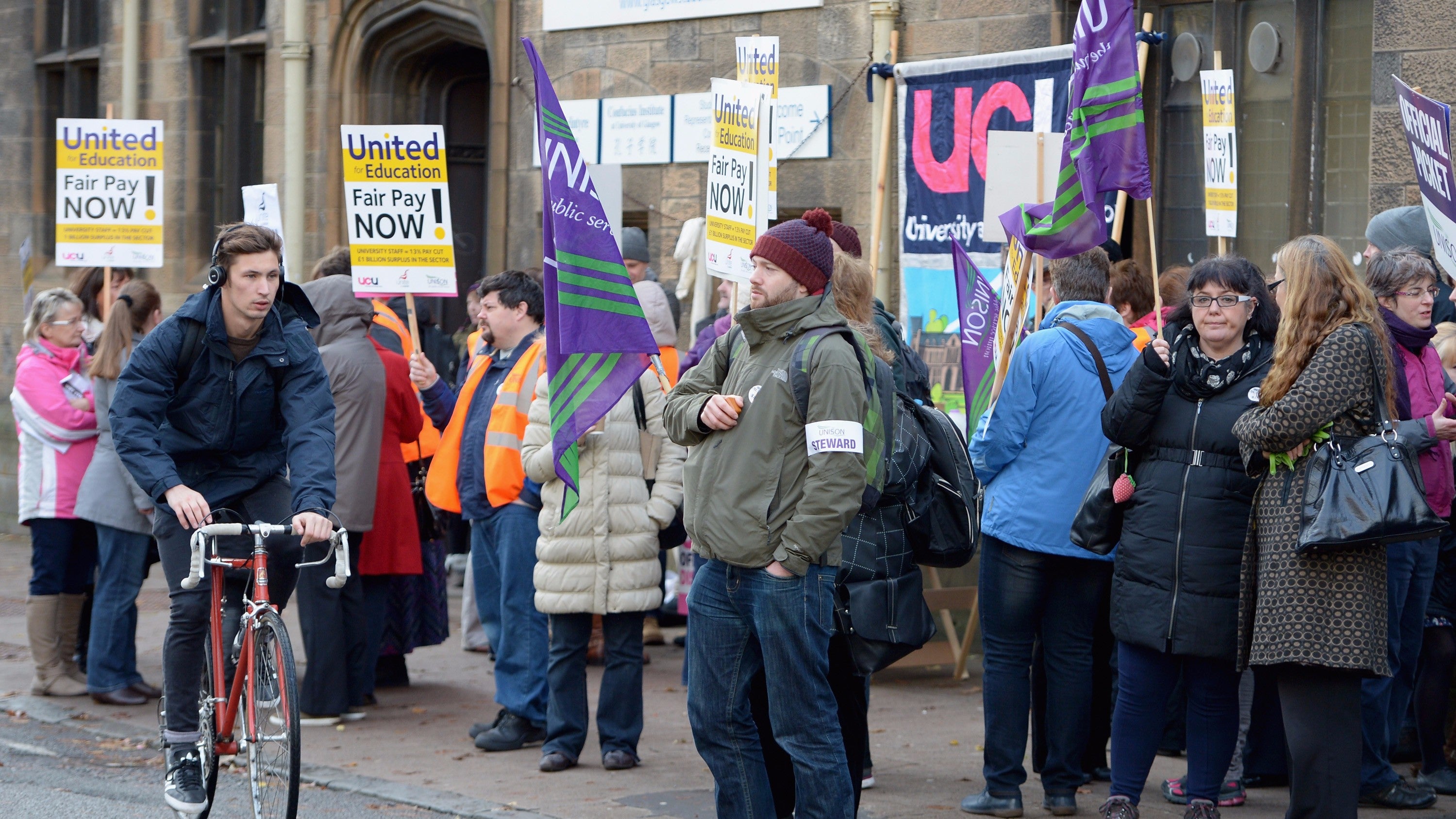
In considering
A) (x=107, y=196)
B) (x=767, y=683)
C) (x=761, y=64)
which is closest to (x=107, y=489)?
(x=107, y=196)

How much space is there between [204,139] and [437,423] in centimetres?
865

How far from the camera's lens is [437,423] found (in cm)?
805

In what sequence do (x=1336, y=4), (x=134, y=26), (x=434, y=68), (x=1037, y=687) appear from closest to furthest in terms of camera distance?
1. (x=1037, y=687)
2. (x=1336, y=4)
3. (x=434, y=68)
4. (x=134, y=26)

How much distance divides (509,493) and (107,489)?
2268 millimetres

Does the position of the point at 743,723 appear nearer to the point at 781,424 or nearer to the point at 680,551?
the point at 781,424

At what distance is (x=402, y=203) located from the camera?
8.30m

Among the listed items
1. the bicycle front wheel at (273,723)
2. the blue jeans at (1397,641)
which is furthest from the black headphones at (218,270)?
the blue jeans at (1397,641)

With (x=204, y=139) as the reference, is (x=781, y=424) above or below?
below

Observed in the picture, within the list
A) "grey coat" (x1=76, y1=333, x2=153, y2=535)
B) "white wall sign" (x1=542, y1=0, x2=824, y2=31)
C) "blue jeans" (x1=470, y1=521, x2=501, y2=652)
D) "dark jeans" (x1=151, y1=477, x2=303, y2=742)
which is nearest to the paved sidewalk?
"blue jeans" (x1=470, y1=521, x2=501, y2=652)

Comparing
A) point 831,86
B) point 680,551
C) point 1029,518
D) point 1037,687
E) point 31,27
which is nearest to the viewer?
point 1029,518

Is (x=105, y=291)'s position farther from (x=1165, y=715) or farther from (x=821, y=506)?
(x=1165, y=715)

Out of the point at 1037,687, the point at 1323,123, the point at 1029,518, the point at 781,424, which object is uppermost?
the point at 1323,123

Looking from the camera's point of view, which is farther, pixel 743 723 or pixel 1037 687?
pixel 1037 687

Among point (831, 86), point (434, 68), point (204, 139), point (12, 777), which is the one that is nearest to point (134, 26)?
point (204, 139)
